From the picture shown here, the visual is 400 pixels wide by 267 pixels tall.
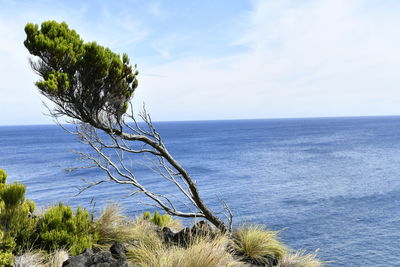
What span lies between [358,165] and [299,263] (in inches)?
2240

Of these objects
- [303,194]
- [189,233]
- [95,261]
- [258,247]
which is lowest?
[303,194]

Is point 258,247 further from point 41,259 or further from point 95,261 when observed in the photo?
point 41,259

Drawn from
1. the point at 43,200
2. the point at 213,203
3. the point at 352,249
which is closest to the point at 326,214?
the point at 352,249

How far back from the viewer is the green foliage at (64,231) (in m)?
6.92

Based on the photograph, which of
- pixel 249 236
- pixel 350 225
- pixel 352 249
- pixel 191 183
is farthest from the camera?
pixel 350 225

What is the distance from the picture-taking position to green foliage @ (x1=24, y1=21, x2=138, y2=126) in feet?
21.8

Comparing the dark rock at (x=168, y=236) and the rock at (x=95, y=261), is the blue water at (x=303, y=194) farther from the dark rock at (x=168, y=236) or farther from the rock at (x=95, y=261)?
the rock at (x=95, y=261)

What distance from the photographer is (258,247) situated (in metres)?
8.17

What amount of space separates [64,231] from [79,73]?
329 cm

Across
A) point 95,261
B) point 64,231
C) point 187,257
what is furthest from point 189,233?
point 64,231

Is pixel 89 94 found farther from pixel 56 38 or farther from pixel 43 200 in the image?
pixel 43 200

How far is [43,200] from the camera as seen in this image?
36.2 meters

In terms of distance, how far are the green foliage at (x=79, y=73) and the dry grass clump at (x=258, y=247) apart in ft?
13.8

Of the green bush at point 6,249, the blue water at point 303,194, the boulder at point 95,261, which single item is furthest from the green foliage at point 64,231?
the blue water at point 303,194
